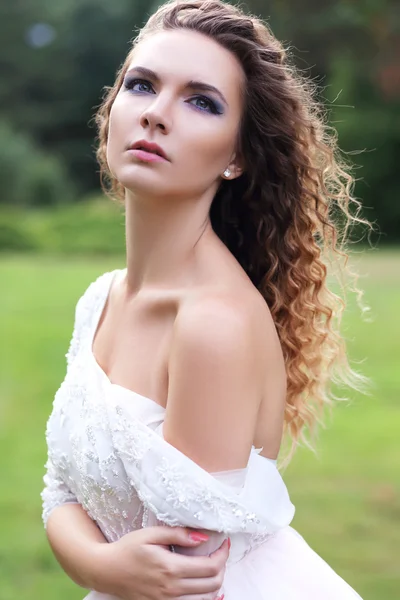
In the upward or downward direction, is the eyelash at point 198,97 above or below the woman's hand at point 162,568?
above

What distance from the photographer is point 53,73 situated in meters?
35.3

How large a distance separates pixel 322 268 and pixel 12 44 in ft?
115

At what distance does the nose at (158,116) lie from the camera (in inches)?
70.4

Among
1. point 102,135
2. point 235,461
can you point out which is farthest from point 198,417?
point 102,135

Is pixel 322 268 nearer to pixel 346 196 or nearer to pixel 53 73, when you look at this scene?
pixel 346 196

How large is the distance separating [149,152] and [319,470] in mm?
4810

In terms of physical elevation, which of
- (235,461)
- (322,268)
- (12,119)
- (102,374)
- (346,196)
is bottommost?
(235,461)

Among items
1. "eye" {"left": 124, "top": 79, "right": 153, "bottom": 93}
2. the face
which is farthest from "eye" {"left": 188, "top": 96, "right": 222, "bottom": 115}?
"eye" {"left": 124, "top": 79, "right": 153, "bottom": 93}

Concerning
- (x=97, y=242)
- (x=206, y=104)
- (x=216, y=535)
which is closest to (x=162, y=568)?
(x=216, y=535)

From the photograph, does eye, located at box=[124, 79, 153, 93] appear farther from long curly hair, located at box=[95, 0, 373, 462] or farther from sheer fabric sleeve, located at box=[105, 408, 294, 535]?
sheer fabric sleeve, located at box=[105, 408, 294, 535]

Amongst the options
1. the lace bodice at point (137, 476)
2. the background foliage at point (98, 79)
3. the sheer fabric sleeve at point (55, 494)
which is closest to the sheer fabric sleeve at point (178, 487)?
the lace bodice at point (137, 476)

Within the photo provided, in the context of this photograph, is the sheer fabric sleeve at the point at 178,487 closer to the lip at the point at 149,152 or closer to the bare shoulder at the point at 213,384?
the bare shoulder at the point at 213,384

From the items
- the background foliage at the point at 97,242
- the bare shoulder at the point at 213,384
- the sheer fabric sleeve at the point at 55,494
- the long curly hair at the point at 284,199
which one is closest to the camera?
the bare shoulder at the point at 213,384

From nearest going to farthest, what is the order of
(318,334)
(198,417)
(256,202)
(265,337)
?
(198,417) → (265,337) → (256,202) → (318,334)
